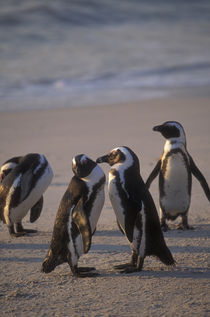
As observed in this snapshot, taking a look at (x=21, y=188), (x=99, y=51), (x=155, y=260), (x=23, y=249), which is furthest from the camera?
(x=99, y=51)

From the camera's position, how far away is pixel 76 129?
9.92 m

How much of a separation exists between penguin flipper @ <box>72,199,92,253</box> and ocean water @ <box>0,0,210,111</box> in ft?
30.9

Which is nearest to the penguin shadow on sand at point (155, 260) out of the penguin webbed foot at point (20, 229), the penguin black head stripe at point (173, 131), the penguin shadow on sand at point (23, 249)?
the penguin shadow on sand at point (23, 249)

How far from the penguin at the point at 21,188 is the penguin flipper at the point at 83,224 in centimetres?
134

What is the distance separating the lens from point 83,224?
3.54 metres

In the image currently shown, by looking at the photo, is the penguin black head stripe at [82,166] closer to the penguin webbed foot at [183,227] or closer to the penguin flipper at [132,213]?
the penguin flipper at [132,213]

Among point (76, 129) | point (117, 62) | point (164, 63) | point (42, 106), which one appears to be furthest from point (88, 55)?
point (76, 129)

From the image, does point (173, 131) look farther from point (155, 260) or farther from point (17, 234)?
point (17, 234)

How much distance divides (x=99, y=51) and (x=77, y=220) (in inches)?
845

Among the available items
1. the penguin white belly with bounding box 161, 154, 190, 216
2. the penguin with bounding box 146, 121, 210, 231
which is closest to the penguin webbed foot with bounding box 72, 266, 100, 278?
the penguin with bounding box 146, 121, 210, 231

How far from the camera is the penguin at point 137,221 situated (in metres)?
3.71

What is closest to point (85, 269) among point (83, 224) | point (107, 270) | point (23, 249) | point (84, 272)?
point (84, 272)

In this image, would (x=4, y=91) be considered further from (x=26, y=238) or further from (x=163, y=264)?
(x=163, y=264)

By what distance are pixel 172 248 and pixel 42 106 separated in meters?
9.16
